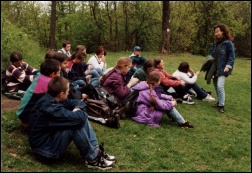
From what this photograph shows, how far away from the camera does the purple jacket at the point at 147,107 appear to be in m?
6.43

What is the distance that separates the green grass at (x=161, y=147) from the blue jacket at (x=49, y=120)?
36cm

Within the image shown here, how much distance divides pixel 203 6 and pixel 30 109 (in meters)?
28.0

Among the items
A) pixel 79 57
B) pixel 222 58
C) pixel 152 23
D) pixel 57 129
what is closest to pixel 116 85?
pixel 79 57

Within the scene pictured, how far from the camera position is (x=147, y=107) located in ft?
21.4

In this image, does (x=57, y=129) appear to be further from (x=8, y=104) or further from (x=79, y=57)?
(x=79, y=57)

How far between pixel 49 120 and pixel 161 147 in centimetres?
208

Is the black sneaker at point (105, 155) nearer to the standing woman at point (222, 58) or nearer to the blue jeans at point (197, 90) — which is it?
the standing woman at point (222, 58)

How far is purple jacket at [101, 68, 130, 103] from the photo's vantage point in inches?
266

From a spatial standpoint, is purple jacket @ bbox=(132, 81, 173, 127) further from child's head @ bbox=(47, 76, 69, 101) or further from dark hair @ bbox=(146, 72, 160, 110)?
child's head @ bbox=(47, 76, 69, 101)

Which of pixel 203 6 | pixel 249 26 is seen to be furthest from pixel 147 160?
pixel 249 26

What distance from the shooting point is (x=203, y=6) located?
30328 mm

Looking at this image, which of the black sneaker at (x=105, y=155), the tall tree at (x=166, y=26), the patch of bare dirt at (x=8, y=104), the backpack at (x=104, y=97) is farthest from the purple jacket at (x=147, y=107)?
the tall tree at (x=166, y=26)

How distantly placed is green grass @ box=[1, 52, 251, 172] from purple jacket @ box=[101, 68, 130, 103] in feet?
2.27

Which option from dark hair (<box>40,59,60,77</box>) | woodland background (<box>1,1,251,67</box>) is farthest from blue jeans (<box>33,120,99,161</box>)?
woodland background (<box>1,1,251,67</box>)
